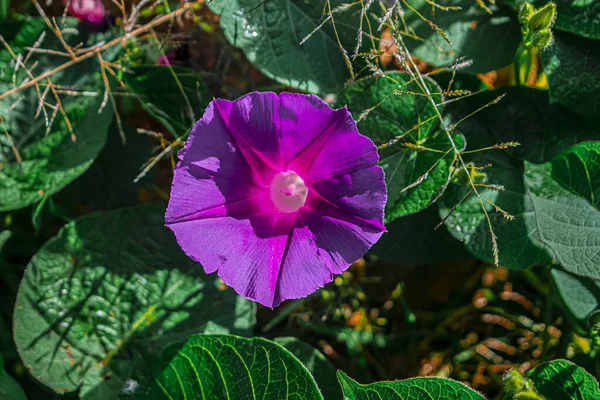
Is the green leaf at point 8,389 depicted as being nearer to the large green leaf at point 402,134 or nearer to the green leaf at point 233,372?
the green leaf at point 233,372

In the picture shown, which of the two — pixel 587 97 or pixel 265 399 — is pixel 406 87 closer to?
pixel 587 97

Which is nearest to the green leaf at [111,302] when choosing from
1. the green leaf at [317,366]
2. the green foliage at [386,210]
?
the green foliage at [386,210]

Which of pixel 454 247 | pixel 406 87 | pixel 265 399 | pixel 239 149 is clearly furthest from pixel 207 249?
pixel 454 247

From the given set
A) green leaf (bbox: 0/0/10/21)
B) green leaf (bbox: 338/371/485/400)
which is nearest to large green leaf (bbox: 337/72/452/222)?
green leaf (bbox: 338/371/485/400)

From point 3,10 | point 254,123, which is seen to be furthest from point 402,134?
point 3,10

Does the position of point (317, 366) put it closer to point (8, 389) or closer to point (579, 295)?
point (579, 295)

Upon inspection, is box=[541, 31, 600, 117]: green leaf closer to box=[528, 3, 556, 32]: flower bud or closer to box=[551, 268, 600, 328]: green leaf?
box=[528, 3, 556, 32]: flower bud
